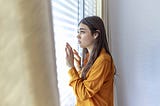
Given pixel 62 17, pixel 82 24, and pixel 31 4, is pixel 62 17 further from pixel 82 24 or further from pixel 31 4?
pixel 31 4

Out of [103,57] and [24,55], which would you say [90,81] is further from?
[24,55]

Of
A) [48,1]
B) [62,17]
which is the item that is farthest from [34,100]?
[62,17]

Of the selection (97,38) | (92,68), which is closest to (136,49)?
(97,38)

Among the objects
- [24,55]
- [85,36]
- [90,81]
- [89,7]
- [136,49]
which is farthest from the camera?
[136,49]

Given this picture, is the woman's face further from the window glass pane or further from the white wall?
the white wall

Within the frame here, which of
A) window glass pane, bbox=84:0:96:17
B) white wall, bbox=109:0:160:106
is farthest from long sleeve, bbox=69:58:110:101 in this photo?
white wall, bbox=109:0:160:106

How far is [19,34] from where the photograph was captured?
11.6 inches

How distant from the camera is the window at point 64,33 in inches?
52.1

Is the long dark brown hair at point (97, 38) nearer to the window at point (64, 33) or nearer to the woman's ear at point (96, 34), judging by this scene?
the woman's ear at point (96, 34)

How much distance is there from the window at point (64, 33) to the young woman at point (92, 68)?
53 millimetres

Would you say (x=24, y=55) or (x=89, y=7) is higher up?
(x=89, y=7)

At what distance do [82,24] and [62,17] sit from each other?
0.15 metres

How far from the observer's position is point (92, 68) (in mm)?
1424

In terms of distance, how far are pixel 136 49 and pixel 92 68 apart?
3.26ft
